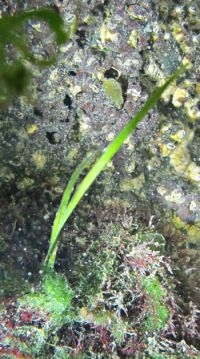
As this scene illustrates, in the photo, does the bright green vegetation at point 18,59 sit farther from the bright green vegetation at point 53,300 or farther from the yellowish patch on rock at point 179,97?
the bright green vegetation at point 53,300

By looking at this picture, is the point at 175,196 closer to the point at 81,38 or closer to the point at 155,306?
the point at 155,306

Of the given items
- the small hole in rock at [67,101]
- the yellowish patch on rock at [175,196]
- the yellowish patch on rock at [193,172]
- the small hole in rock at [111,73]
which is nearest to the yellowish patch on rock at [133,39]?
the small hole in rock at [111,73]

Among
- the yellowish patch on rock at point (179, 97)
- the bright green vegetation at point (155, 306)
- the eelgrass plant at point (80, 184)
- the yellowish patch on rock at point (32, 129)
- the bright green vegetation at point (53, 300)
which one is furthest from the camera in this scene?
the yellowish patch on rock at point (179, 97)

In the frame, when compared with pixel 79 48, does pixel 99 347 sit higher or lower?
lower

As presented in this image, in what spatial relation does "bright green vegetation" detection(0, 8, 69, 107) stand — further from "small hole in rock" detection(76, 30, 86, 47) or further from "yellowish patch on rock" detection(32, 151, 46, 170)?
"yellowish patch on rock" detection(32, 151, 46, 170)

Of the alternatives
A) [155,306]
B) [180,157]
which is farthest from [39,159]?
[155,306]

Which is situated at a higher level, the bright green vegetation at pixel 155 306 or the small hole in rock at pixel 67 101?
the small hole in rock at pixel 67 101

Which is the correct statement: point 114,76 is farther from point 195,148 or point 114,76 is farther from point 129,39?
point 195,148

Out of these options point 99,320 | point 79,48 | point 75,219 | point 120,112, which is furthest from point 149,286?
point 79,48
